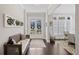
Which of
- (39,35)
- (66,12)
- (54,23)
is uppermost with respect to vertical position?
(66,12)

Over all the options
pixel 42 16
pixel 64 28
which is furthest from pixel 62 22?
pixel 42 16

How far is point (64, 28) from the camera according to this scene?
1359cm

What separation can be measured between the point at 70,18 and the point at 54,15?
1393 millimetres

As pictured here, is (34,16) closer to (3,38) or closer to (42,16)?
(42,16)

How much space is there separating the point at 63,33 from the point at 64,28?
47 centimetres

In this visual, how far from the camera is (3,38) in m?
5.26

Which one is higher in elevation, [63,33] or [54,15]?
[54,15]
